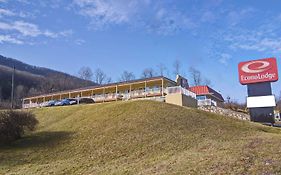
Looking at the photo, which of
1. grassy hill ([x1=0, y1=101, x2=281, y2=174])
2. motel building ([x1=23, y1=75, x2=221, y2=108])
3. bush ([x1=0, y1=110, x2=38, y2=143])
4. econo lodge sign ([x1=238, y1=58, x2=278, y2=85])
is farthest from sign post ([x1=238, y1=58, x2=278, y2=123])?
bush ([x1=0, y1=110, x2=38, y2=143])

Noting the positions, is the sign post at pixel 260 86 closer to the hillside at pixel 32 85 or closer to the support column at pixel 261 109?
the support column at pixel 261 109

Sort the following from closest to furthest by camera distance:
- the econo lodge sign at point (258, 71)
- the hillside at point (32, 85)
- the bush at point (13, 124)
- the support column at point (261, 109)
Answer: the bush at point (13, 124)
the support column at point (261, 109)
the econo lodge sign at point (258, 71)
the hillside at point (32, 85)

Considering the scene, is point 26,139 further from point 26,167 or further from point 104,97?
point 104,97

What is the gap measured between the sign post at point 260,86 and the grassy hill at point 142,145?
12641 mm

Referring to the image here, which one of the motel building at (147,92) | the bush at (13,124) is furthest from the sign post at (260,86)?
the bush at (13,124)

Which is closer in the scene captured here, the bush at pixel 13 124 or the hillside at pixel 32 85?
the bush at pixel 13 124

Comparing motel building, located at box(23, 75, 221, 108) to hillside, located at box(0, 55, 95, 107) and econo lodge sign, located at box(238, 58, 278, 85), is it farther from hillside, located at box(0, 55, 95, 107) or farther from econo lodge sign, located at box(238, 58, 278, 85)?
hillside, located at box(0, 55, 95, 107)

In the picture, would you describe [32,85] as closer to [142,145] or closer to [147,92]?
[147,92]

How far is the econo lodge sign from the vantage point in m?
39.0

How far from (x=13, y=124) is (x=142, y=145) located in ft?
31.0

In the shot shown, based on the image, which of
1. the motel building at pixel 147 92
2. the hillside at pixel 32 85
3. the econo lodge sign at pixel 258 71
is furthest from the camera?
the hillside at pixel 32 85

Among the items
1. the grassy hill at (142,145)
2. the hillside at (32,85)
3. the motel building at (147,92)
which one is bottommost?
the grassy hill at (142,145)

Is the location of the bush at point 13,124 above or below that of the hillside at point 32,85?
below

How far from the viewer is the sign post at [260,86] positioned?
126 ft
